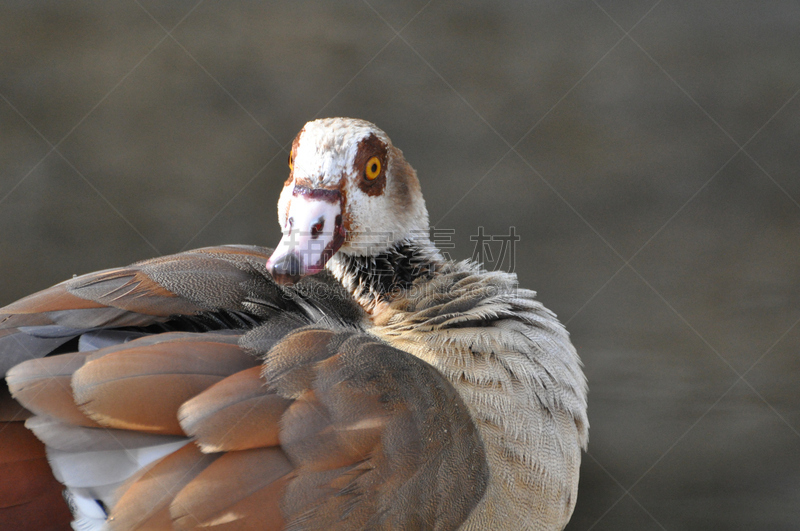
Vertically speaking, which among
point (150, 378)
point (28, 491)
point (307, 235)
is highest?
point (307, 235)

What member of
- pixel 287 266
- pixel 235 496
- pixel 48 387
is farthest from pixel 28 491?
pixel 287 266

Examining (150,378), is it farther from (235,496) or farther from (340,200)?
(340,200)

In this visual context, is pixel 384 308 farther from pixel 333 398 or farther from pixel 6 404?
pixel 6 404

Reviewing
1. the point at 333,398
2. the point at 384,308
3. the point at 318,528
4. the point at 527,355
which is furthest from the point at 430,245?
the point at 318,528

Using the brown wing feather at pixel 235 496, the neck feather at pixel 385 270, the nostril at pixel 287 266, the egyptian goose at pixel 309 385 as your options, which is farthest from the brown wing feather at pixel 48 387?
the neck feather at pixel 385 270

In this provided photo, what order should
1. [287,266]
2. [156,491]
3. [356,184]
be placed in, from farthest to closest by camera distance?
1. [356,184]
2. [287,266]
3. [156,491]

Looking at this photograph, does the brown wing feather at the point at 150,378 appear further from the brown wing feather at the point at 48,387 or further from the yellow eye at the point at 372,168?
the yellow eye at the point at 372,168

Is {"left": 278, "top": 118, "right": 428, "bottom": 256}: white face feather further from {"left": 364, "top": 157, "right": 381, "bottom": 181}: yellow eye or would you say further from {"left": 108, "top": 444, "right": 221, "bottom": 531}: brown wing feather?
{"left": 108, "top": 444, "right": 221, "bottom": 531}: brown wing feather
